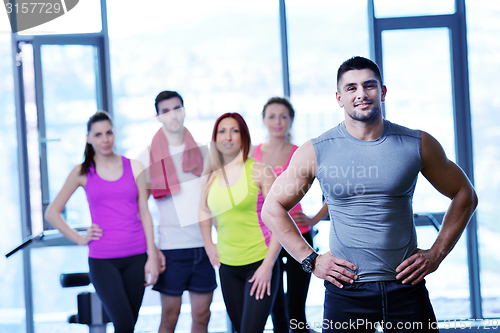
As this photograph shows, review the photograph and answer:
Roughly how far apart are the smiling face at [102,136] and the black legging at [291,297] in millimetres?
1168

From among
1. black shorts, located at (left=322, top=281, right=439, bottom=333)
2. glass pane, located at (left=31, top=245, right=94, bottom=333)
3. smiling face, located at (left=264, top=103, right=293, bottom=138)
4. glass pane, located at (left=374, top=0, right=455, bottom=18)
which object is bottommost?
glass pane, located at (left=31, top=245, right=94, bottom=333)

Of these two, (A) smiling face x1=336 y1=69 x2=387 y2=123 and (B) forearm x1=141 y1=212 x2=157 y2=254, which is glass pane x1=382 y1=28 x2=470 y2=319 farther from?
(B) forearm x1=141 y1=212 x2=157 y2=254

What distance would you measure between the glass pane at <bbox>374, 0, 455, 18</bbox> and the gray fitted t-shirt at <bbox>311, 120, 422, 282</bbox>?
1.89 meters

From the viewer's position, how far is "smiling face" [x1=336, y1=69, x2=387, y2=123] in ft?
4.71

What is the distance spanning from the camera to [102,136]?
90.0 inches

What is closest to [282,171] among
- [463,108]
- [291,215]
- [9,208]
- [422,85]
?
[291,215]

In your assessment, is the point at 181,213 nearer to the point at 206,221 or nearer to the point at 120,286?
the point at 206,221

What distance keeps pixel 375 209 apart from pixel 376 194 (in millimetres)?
54

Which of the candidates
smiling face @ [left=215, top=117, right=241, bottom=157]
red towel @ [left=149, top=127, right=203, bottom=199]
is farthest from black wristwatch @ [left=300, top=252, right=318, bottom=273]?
red towel @ [left=149, top=127, right=203, bottom=199]

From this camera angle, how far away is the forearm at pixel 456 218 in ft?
4.90

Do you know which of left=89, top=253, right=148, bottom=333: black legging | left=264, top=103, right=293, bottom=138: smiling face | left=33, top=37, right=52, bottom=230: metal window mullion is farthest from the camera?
left=33, top=37, right=52, bottom=230: metal window mullion

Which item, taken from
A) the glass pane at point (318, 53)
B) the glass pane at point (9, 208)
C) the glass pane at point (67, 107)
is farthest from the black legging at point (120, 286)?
the glass pane at point (318, 53)

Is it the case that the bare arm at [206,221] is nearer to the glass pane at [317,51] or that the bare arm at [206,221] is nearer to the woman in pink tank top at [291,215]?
the woman in pink tank top at [291,215]

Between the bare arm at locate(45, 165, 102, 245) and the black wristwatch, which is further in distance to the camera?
the bare arm at locate(45, 165, 102, 245)
